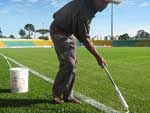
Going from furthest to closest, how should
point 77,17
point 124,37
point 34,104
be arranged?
point 124,37
point 34,104
point 77,17

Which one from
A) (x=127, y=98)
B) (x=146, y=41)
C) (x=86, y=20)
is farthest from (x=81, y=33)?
(x=146, y=41)

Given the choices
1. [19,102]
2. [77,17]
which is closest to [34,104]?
[19,102]

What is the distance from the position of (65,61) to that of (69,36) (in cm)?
40

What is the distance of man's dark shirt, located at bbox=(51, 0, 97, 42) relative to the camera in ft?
19.0

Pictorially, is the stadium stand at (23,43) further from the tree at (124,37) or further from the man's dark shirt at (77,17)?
the man's dark shirt at (77,17)

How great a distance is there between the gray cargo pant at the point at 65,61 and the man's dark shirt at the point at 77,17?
20cm

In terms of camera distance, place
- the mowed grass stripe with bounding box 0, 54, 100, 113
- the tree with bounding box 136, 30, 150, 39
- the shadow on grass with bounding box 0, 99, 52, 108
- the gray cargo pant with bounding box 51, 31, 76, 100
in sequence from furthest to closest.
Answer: the tree with bounding box 136, 30, 150, 39, the gray cargo pant with bounding box 51, 31, 76, 100, the shadow on grass with bounding box 0, 99, 52, 108, the mowed grass stripe with bounding box 0, 54, 100, 113

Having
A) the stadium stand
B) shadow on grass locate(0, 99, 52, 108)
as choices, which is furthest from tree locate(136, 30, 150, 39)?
shadow on grass locate(0, 99, 52, 108)

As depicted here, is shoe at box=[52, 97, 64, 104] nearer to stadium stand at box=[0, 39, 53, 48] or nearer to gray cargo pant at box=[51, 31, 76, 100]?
gray cargo pant at box=[51, 31, 76, 100]

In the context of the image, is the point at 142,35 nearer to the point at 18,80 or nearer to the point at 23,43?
the point at 23,43

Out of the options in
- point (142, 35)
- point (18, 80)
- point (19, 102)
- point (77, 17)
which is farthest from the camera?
point (142, 35)

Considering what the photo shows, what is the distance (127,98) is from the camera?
686 centimetres

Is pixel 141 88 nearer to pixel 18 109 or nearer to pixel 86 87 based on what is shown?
pixel 86 87

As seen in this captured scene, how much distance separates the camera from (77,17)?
19.2 feet
